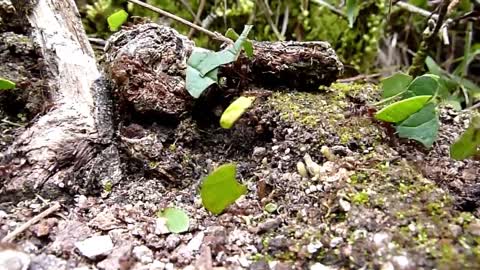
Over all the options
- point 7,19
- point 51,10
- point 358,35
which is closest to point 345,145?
point 51,10

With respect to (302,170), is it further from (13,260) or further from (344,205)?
(13,260)

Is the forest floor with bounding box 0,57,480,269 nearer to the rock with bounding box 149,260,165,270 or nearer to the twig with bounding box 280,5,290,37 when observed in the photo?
the rock with bounding box 149,260,165,270

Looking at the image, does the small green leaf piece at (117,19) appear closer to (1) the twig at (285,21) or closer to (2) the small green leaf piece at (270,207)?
(2) the small green leaf piece at (270,207)

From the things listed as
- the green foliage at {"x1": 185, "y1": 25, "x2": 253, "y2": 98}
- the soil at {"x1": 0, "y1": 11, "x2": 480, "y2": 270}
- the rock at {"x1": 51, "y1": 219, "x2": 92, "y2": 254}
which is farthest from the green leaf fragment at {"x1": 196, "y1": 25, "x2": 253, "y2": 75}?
the rock at {"x1": 51, "y1": 219, "x2": 92, "y2": 254}

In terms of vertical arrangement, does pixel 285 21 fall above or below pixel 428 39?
below

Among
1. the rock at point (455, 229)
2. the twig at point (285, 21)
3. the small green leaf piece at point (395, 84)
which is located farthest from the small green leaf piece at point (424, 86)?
the twig at point (285, 21)

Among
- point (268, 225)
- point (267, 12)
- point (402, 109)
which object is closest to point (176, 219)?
point (268, 225)

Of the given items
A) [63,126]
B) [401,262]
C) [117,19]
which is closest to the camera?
[401,262]
